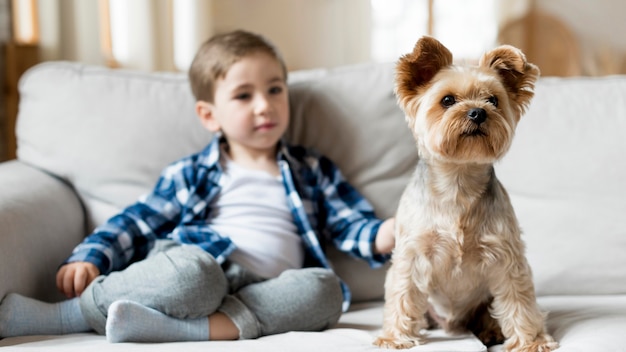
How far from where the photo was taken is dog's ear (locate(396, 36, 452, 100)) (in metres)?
1.30

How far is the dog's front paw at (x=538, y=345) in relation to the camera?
52.6 inches

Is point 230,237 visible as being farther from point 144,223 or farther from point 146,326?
point 146,326

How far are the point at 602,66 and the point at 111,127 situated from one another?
363cm

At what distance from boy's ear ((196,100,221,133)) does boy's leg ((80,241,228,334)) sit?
0.45m

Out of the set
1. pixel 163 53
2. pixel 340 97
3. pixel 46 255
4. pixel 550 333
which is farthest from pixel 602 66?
pixel 46 255

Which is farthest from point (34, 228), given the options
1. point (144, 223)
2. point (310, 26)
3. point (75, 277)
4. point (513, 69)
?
point (310, 26)

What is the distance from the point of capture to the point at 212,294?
1.48 meters

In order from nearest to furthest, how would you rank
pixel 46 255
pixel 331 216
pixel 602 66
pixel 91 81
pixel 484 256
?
pixel 484 256, pixel 46 255, pixel 331 216, pixel 91 81, pixel 602 66

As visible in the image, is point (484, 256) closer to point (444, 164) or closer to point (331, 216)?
point (444, 164)

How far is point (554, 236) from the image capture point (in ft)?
5.80

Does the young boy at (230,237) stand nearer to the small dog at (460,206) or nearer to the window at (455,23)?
the small dog at (460,206)

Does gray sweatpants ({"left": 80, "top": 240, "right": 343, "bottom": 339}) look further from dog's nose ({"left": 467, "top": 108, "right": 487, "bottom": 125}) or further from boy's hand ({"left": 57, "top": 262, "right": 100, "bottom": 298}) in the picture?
dog's nose ({"left": 467, "top": 108, "right": 487, "bottom": 125})

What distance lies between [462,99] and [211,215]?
0.79 meters

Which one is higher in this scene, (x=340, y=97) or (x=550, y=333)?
(x=340, y=97)
